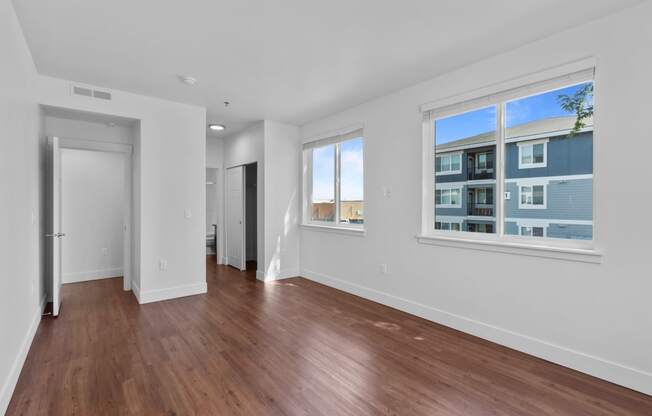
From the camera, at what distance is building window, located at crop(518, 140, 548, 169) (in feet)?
9.03

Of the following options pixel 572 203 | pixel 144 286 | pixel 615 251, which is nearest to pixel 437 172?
pixel 572 203

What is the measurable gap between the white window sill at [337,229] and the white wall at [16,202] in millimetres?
3300

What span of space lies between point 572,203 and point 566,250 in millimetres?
388

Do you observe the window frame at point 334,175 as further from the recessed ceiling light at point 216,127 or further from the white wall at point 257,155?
the recessed ceiling light at point 216,127

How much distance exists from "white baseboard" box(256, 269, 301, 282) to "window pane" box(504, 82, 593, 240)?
3.42 metres

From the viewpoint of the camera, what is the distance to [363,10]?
7.48 feet

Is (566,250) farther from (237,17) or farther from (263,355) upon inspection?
(237,17)

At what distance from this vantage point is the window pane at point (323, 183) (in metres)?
5.05

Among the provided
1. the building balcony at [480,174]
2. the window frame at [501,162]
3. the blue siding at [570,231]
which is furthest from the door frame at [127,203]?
the blue siding at [570,231]

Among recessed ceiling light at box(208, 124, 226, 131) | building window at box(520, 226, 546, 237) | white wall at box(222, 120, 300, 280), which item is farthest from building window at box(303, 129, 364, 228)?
building window at box(520, 226, 546, 237)

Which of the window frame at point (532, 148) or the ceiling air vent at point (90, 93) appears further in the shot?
the ceiling air vent at point (90, 93)

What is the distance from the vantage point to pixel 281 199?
5289 millimetres

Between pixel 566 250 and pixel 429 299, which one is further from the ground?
pixel 566 250

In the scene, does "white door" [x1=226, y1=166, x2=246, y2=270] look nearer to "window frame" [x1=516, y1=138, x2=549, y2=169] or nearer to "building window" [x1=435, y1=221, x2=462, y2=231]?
"building window" [x1=435, y1=221, x2=462, y2=231]
